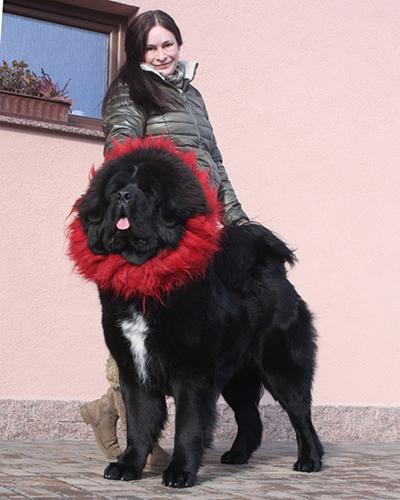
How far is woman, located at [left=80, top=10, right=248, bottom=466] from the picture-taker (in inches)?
124

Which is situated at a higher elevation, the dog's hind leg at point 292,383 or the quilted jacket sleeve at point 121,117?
the quilted jacket sleeve at point 121,117

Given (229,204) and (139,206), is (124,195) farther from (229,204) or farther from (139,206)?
(229,204)

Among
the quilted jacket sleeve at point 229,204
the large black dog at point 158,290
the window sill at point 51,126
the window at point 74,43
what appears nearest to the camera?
the large black dog at point 158,290

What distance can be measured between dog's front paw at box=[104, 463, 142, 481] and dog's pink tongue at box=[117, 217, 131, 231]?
3.30 feet

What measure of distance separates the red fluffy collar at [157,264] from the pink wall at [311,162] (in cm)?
192

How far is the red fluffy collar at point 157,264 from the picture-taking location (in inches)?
107


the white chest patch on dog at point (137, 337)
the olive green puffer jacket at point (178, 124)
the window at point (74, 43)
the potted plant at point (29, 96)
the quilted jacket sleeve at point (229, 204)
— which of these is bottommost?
the white chest patch on dog at point (137, 337)

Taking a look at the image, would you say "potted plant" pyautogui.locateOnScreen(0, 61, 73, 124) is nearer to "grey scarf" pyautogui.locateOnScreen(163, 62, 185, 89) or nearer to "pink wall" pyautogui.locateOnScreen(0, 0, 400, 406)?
"pink wall" pyautogui.locateOnScreen(0, 0, 400, 406)

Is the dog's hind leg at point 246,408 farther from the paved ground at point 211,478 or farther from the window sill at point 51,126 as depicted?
the window sill at point 51,126

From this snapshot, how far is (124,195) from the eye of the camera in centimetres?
263

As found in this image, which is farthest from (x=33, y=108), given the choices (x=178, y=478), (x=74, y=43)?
(x=178, y=478)

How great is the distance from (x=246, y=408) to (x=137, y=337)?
122cm

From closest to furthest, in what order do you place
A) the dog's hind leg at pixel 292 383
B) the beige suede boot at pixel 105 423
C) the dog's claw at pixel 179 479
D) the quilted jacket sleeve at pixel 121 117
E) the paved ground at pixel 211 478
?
the paved ground at pixel 211 478 → the dog's claw at pixel 179 479 → the quilted jacket sleeve at pixel 121 117 → the dog's hind leg at pixel 292 383 → the beige suede boot at pixel 105 423

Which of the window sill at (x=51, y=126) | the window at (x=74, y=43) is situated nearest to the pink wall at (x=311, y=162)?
the window sill at (x=51, y=126)
